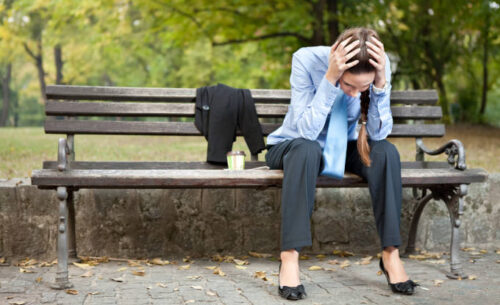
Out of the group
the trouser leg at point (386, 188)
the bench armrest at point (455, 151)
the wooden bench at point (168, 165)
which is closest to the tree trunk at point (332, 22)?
the wooden bench at point (168, 165)

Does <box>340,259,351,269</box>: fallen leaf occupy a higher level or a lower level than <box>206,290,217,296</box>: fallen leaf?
lower

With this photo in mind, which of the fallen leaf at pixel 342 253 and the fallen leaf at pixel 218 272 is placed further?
Result: the fallen leaf at pixel 342 253

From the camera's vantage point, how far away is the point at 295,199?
338 cm

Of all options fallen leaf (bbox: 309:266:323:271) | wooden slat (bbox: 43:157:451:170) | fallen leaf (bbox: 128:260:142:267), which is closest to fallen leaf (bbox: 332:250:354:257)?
fallen leaf (bbox: 309:266:323:271)

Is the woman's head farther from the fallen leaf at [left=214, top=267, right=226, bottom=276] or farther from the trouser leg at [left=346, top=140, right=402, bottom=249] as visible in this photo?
the fallen leaf at [left=214, top=267, right=226, bottom=276]

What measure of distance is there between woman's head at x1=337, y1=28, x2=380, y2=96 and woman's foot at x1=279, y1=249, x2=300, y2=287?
36.9 inches

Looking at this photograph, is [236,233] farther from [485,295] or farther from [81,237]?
[485,295]

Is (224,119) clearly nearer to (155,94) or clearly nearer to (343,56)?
(155,94)

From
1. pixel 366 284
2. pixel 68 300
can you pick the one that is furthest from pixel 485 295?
pixel 68 300

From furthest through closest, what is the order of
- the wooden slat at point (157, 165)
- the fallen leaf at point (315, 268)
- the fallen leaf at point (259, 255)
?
A: the fallen leaf at point (259, 255)
the wooden slat at point (157, 165)
the fallen leaf at point (315, 268)

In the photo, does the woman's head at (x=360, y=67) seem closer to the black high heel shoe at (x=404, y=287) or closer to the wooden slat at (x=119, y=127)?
the black high heel shoe at (x=404, y=287)

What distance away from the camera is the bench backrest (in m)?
4.38

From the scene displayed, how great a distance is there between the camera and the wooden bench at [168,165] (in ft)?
11.8

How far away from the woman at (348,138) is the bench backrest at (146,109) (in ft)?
2.94
